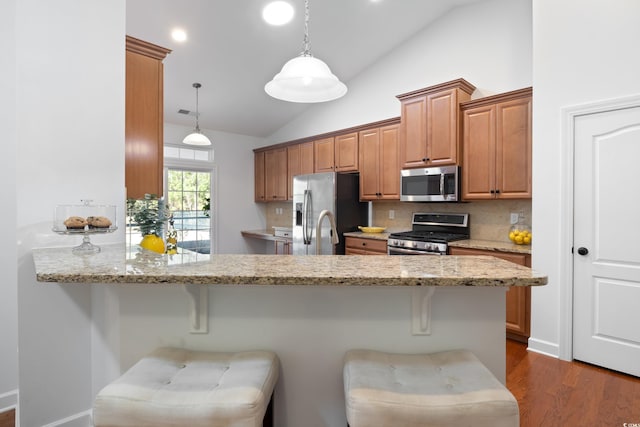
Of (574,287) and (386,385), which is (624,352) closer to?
(574,287)

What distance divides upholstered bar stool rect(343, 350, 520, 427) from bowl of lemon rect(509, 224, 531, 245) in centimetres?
267

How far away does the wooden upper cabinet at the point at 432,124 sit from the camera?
11.9 feet

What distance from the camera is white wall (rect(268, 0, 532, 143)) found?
3543 mm

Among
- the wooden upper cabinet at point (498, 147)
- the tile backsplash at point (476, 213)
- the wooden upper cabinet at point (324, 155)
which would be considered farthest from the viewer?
the wooden upper cabinet at point (324, 155)

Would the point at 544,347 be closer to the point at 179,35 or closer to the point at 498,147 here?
the point at 498,147

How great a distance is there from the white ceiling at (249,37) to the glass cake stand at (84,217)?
8.29 feet

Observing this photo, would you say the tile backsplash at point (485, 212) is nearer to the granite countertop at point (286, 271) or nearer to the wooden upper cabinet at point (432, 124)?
the wooden upper cabinet at point (432, 124)

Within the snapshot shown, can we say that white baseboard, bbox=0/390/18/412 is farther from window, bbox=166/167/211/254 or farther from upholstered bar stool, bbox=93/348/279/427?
window, bbox=166/167/211/254

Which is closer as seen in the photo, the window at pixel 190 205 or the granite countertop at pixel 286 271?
the granite countertop at pixel 286 271

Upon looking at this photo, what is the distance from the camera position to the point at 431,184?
382cm

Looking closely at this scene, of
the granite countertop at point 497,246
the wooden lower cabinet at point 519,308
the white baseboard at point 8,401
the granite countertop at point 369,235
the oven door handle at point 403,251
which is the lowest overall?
the white baseboard at point 8,401

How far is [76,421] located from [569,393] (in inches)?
118

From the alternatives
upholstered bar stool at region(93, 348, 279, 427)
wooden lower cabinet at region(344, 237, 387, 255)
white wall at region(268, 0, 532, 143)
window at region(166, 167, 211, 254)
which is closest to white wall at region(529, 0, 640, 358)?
white wall at region(268, 0, 532, 143)

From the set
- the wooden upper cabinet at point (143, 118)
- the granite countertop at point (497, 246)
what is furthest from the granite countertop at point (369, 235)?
the wooden upper cabinet at point (143, 118)
